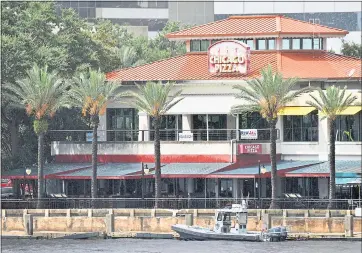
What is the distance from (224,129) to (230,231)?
22.4 metres

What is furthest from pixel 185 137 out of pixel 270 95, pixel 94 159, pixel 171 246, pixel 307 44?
pixel 171 246

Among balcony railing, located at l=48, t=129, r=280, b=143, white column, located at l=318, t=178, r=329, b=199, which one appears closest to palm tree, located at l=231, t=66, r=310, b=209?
white column, located at l=318, t=178, r=329, b=199

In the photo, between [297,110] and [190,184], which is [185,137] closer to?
[190,184]

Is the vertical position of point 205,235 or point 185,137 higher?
point 185,137

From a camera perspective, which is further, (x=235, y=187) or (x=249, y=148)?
(x=249, y=148)

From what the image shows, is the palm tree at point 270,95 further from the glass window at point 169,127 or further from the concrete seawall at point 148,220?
the glass window at point 169,127

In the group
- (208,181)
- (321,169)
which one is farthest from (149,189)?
(321,169)

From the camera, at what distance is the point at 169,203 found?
113 meters

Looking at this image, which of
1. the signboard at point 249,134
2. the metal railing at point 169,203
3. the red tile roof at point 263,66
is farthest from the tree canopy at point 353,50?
the metal railing at point 169,203

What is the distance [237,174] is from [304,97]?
11.7m

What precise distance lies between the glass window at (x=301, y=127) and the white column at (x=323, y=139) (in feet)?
1.79

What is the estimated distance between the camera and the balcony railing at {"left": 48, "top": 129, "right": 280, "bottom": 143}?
418ft

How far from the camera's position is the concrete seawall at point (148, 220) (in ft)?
347

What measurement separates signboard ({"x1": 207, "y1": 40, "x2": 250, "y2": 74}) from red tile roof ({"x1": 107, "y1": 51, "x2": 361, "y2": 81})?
52cm
